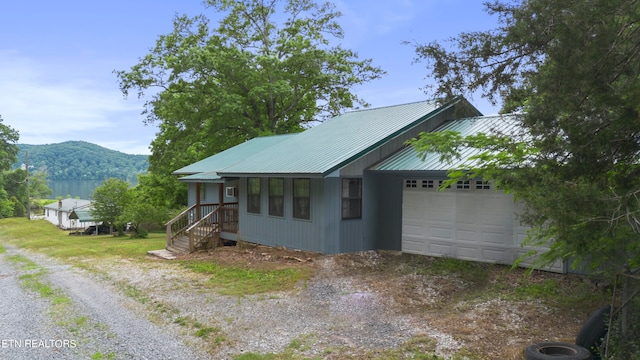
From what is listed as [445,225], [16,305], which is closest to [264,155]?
[445,225]

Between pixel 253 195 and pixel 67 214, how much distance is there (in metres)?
39.9

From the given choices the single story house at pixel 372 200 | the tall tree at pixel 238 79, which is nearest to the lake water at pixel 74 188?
the tall tree at pixel 238 79

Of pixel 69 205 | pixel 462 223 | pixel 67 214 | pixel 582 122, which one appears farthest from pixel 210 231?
pixel 69 205

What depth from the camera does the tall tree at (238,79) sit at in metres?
29.8

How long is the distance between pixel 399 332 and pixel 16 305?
8322 mm

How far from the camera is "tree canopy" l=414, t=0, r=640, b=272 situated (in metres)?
4.53

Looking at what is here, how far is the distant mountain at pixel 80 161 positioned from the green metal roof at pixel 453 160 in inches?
5223

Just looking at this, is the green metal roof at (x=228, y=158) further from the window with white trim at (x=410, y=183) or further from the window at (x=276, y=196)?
the window with white trim at (x=410, y=183)

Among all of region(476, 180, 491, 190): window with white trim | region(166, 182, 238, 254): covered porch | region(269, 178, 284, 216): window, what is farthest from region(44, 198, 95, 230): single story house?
region(476, 180, 491, 190): window with white trim

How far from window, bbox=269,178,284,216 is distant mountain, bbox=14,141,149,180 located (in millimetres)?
129618

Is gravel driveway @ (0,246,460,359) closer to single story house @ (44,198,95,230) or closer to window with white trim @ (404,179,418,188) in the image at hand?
window with white trim @ (404,179,418,188)

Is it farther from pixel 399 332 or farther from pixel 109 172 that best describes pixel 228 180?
pixel 109 172

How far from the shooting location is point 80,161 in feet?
463

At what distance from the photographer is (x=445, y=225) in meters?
12.5
